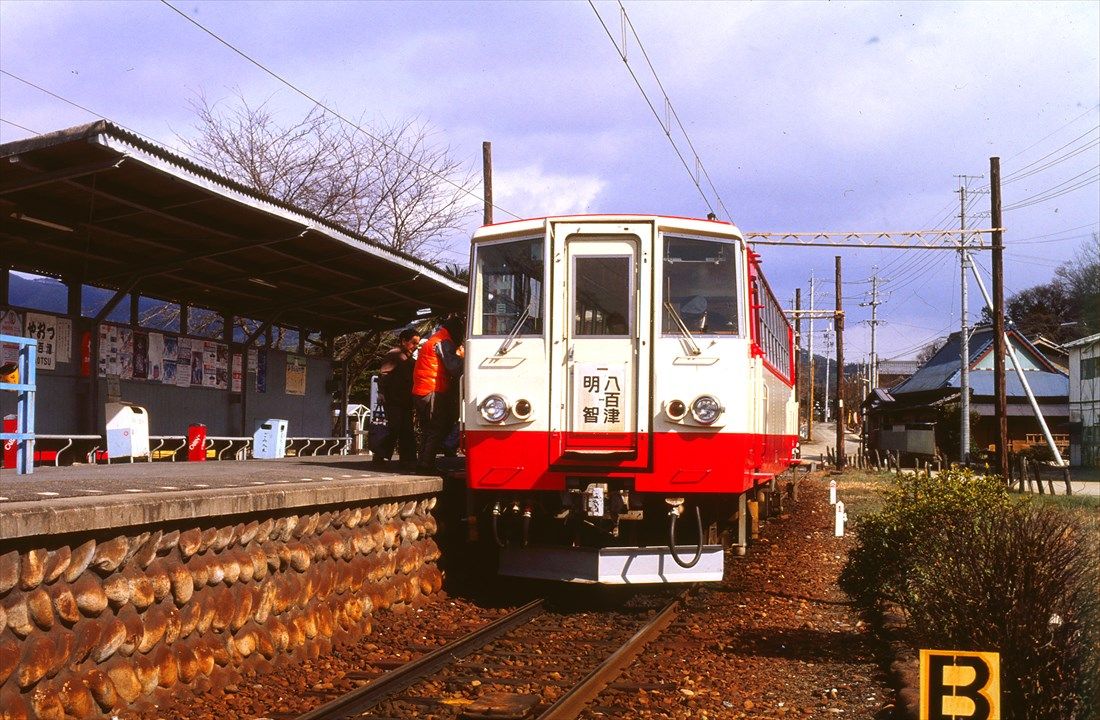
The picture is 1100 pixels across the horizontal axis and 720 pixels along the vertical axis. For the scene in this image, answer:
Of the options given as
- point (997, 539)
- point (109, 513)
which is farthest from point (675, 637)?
point (109, 513)

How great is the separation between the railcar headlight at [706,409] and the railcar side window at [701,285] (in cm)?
62

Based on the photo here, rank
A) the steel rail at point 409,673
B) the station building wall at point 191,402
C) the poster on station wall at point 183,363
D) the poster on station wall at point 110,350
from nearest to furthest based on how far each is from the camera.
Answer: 1. the steel rail at point 409,673
2. the station building wall at point 191,402
3. the poster on station wall at point 110,350
4. the poster on station wall at point 183,363

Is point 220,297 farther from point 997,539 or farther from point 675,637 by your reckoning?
point 997,539

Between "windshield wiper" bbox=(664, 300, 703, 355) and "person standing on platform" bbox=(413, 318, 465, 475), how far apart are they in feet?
7.61

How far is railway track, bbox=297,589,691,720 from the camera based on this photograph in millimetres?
6125

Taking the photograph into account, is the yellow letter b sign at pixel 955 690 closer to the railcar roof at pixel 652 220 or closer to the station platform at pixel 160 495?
the station platform at pixel 160 495

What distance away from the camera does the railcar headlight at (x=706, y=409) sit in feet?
29.8

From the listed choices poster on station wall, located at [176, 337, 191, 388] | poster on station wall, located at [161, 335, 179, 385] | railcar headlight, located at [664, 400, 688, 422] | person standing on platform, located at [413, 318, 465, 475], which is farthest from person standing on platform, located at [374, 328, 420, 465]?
poster on station wall, located at [176, 337, 191, 388]

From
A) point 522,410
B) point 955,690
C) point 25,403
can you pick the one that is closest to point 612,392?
point 522,410

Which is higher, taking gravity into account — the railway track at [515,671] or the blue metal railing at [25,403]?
the blue metal railing at [25,403]

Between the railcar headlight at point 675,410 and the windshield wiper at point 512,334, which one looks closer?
the railcar headlight at point 675,410

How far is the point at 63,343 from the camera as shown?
12789 millimetres

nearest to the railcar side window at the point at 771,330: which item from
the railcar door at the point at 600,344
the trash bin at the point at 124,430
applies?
the railcar door at the point at 600,344

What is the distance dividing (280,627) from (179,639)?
111cm
